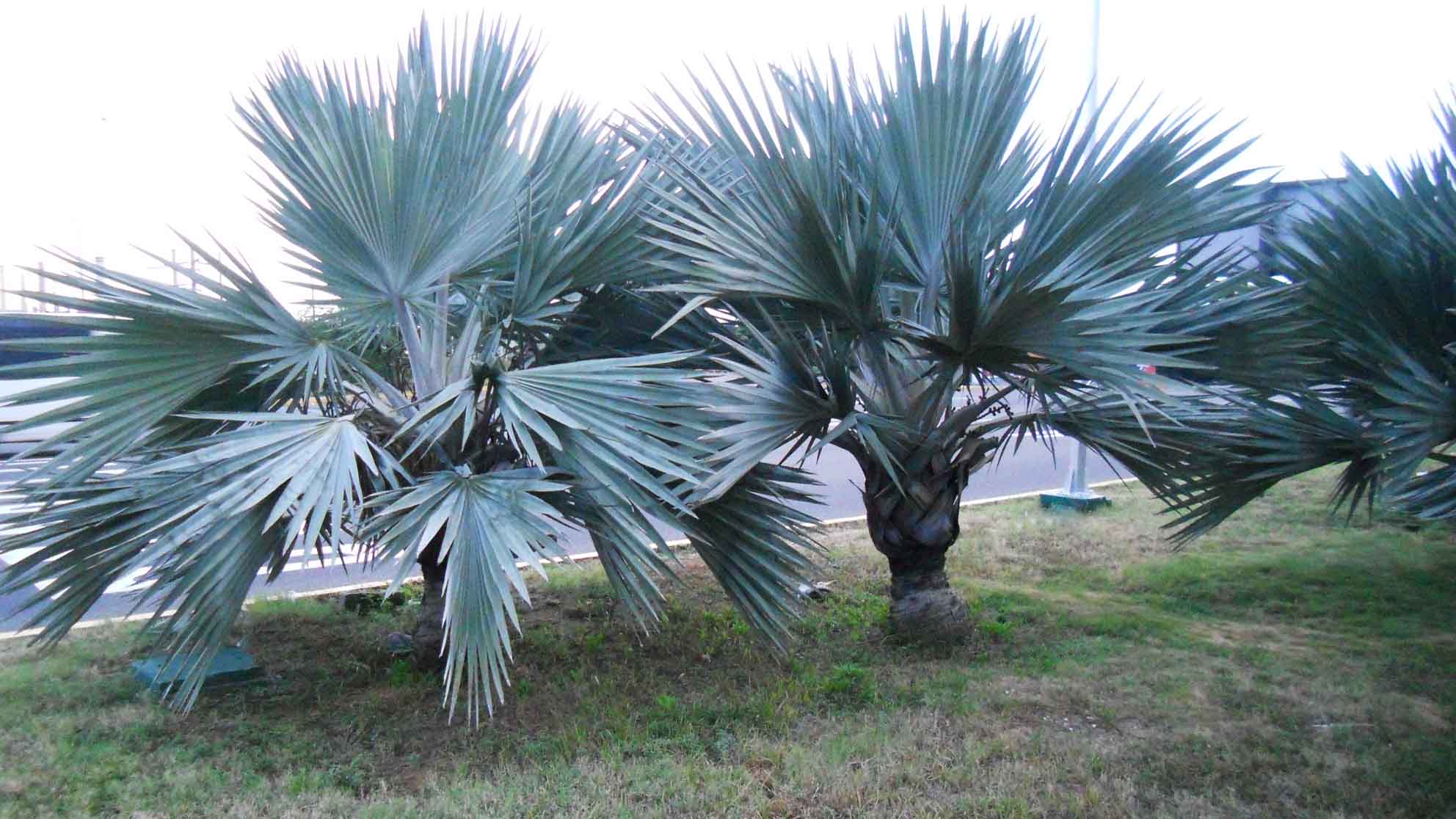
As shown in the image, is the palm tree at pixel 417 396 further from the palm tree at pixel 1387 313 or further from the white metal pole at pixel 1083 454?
the white metal pole at pixel 1083 454

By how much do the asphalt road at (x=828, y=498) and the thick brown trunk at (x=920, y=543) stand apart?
0.70 ft

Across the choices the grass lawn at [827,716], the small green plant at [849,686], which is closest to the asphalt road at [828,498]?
the grass lawn at [827,716]

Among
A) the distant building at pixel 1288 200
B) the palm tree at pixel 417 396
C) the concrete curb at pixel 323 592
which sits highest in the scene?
the distant building at pixel 1288 200

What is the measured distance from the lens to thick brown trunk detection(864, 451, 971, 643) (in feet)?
17.6

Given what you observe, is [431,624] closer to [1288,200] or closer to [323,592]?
Answer: [323,592]

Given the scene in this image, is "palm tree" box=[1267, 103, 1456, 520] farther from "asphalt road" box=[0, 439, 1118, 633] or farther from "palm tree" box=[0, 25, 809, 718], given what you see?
"palm tree" box=[0, 25, 809, 718]

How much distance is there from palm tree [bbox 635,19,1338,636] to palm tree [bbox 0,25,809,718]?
1.11 feet

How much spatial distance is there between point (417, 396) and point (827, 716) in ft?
7.36

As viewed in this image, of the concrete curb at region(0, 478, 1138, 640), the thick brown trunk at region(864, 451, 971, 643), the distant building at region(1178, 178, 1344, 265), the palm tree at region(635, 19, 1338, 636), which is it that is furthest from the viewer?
the concrete curb at region(0, 478, 1138, 640)

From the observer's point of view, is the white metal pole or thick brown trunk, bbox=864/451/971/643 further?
the white metal pole

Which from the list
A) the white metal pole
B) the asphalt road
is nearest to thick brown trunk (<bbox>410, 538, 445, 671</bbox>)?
the asphalt road

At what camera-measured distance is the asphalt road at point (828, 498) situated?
22.0 feet

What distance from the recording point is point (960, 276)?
13.9 ft

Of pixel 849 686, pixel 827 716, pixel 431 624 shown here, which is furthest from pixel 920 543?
pixel 431 624
